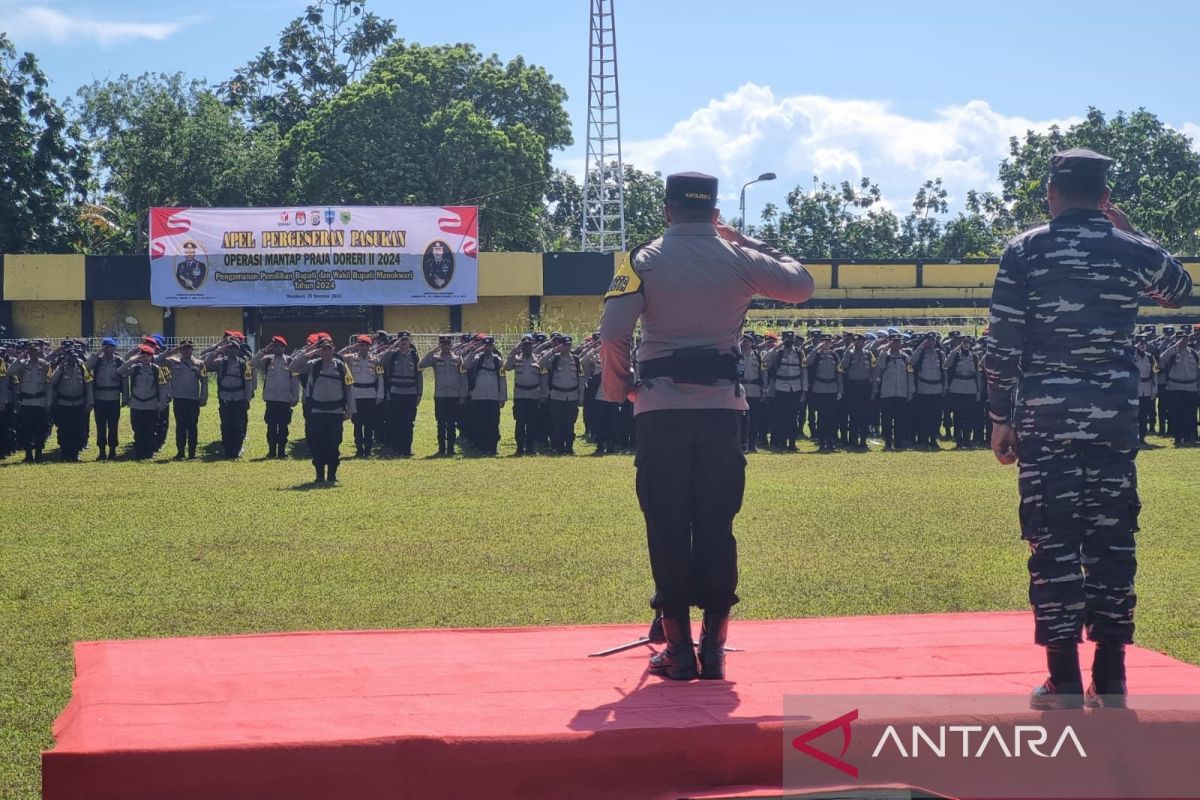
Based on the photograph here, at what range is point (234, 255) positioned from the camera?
36594 millimetres

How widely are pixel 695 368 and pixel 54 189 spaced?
1760 inches

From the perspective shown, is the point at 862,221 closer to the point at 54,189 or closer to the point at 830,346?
the point at 54,189

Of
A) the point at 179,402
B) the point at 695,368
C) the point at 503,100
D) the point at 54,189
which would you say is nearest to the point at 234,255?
the point at 54,189

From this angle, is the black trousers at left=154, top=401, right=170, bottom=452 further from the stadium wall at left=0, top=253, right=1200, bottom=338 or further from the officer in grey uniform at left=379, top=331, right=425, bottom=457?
the stadium wall at left=0, top=253, right=1200, bottom=338

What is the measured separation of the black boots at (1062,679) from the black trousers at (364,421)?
16.5 metres

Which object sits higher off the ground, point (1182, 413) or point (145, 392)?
point (145, 392)

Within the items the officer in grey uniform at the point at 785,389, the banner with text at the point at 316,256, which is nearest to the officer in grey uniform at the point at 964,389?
the officer in grey uniform at the point at 785,389

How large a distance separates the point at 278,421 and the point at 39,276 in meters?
24.1

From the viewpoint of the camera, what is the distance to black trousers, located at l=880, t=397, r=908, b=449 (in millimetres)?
21969

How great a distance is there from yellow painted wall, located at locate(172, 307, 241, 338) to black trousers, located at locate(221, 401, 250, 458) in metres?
21.3

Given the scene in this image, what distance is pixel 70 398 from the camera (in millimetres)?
19406

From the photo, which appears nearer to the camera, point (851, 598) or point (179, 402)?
point (851, 598)

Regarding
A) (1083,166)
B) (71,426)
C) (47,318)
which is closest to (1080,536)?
(1083,166)

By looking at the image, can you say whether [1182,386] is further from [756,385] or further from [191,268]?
[191,268]
